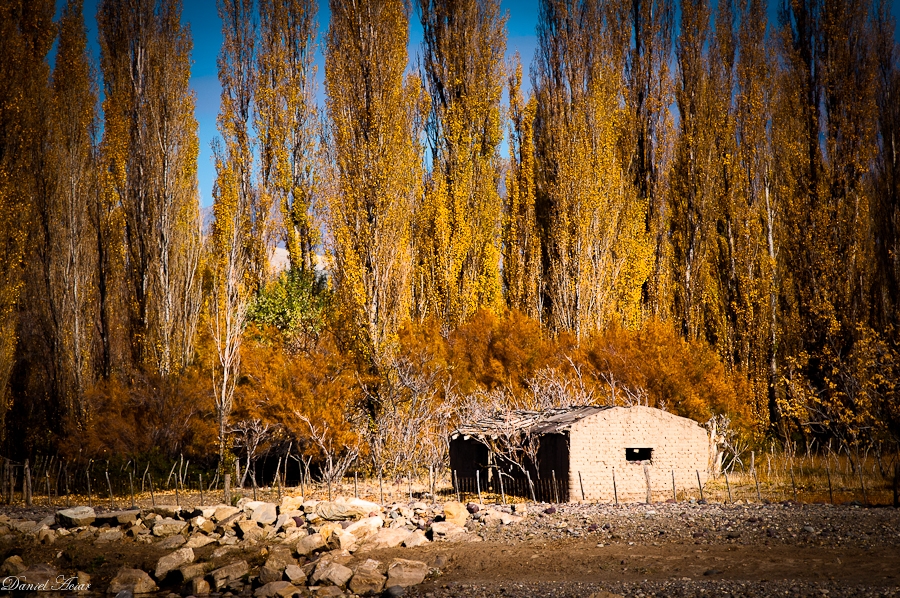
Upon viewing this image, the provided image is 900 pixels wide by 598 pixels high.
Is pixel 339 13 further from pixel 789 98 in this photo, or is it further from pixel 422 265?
pixel 789 98

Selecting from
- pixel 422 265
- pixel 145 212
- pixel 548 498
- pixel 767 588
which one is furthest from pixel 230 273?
pixel 767 588

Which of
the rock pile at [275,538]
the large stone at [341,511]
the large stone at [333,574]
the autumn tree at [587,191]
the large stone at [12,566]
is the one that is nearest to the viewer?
the large stone at [333,574]

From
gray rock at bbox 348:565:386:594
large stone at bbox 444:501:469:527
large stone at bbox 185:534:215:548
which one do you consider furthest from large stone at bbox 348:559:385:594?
large stone at bbox 185:534:215:548

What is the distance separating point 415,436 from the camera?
18547 millimetres

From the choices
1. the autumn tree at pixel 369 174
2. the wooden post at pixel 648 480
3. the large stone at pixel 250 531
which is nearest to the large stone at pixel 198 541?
the large stone at pixel 250 531

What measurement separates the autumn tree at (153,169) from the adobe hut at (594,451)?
33.2ft

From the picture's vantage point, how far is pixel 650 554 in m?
10.3

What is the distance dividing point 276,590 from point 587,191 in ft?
58.6

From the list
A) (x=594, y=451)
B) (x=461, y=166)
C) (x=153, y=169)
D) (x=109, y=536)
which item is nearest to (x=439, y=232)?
(x=461, y=166)

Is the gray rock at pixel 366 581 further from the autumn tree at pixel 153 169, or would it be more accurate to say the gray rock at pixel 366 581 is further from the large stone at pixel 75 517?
the autumn tree at pixel 153 169

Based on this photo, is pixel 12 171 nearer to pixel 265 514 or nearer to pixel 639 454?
pixel 265 514

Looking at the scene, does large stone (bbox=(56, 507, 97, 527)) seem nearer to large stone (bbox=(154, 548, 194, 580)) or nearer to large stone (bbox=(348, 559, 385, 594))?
large stone (bbox=(154, 548, 194, 580))

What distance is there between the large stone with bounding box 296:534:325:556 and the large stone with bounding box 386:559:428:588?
220 centimetres

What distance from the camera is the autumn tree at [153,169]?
22344mm
